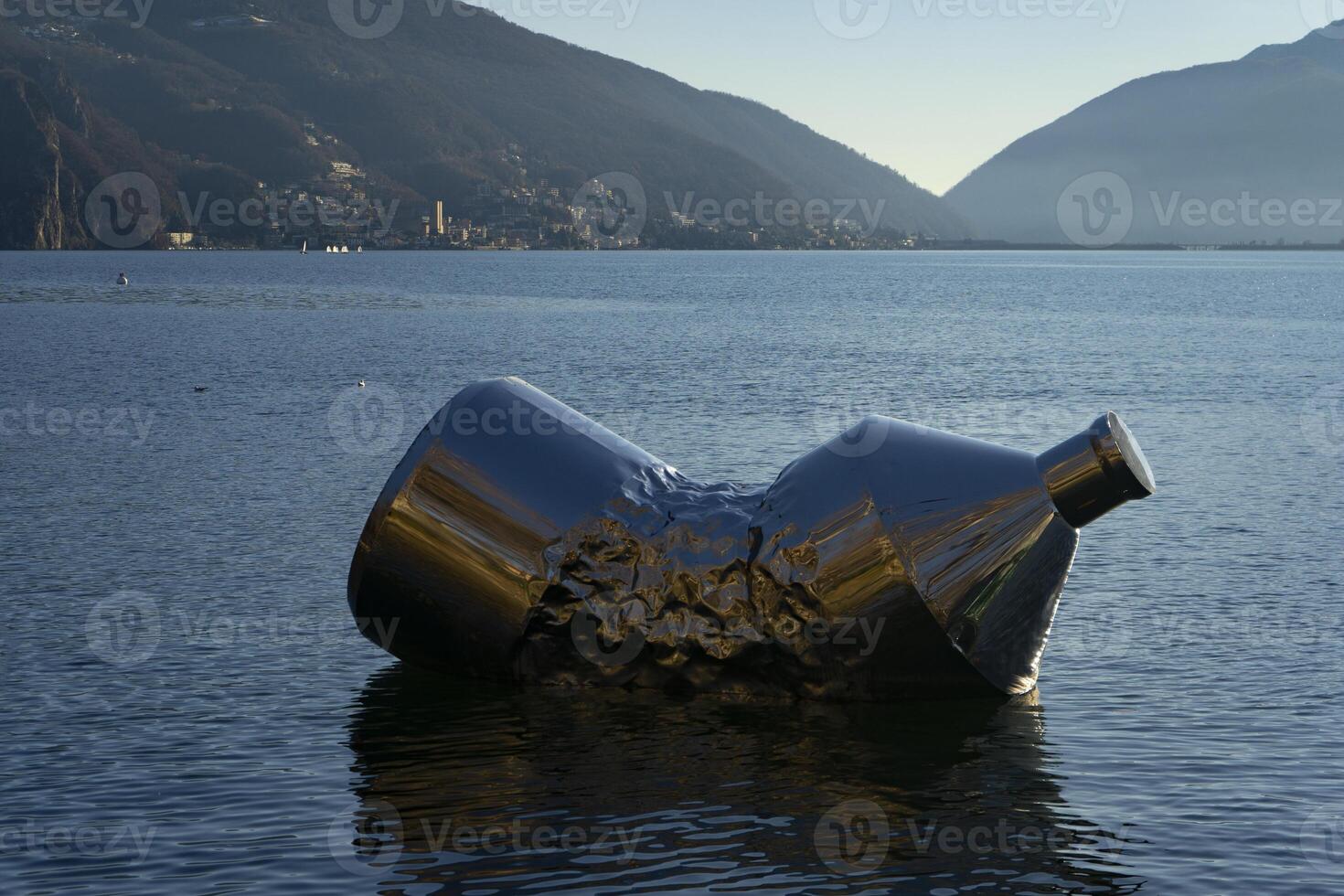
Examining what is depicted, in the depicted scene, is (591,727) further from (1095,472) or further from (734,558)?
(1095,472)

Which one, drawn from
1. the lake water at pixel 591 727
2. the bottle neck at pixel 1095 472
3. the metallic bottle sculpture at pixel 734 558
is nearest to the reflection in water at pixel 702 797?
the lake water at pixel 591 727

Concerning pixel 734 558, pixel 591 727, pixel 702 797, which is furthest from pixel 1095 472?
pixel 591 727

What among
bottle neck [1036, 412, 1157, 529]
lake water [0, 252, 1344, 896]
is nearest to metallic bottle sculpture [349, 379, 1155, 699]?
bottle neck [1036, 412, 1157, 529]

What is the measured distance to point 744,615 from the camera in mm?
12445

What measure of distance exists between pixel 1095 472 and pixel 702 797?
4.13 metres

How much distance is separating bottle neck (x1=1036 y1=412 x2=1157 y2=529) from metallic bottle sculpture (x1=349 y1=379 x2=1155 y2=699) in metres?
0.02

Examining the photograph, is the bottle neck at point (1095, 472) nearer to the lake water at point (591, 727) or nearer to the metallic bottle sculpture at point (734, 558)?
the metallic bottle sculpture at point (734, 558)

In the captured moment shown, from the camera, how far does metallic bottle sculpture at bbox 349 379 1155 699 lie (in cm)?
1207

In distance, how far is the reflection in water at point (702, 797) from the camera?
32.8ft

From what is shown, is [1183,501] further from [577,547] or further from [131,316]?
[131,316]

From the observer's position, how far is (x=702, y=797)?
11.4m

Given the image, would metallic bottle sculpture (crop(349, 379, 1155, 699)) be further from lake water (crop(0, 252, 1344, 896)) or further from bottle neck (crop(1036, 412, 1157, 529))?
lake water (crop(0, 252, 1344, 896))

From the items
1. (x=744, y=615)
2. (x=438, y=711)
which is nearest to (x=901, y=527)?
(x=744, y=615)

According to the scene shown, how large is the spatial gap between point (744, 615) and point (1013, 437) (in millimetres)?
24458
